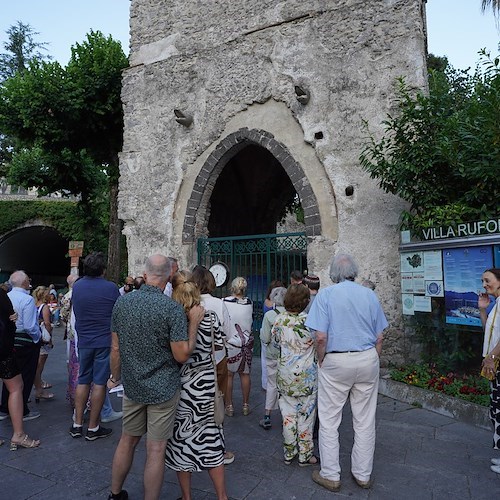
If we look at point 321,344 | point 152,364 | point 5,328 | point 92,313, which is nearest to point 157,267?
point 152,364

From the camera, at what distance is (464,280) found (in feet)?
16.3

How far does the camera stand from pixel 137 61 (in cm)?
955

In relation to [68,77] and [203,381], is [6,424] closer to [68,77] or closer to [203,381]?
[203,381]

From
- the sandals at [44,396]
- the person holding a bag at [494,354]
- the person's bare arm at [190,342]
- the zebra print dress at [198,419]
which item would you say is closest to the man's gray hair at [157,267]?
the person's bare arm at [190,342]

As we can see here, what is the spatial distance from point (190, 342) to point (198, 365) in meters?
0.25

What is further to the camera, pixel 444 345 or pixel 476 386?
pixel 444 345

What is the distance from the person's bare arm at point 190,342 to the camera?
264cm

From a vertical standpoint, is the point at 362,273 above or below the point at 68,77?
below

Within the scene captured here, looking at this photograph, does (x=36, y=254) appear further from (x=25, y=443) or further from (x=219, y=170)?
(x=25, y=443)

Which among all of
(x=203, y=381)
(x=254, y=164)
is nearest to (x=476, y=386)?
(x=203, y=381)

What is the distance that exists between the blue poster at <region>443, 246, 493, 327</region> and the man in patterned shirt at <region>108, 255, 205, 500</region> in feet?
11.3

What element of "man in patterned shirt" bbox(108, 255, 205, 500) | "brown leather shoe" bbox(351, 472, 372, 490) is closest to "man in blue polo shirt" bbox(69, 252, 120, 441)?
"man in patterned shirt" bbox(108, 255, 205, 500)

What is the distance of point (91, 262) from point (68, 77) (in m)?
10.2

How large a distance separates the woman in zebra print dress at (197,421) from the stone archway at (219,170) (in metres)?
4.72
